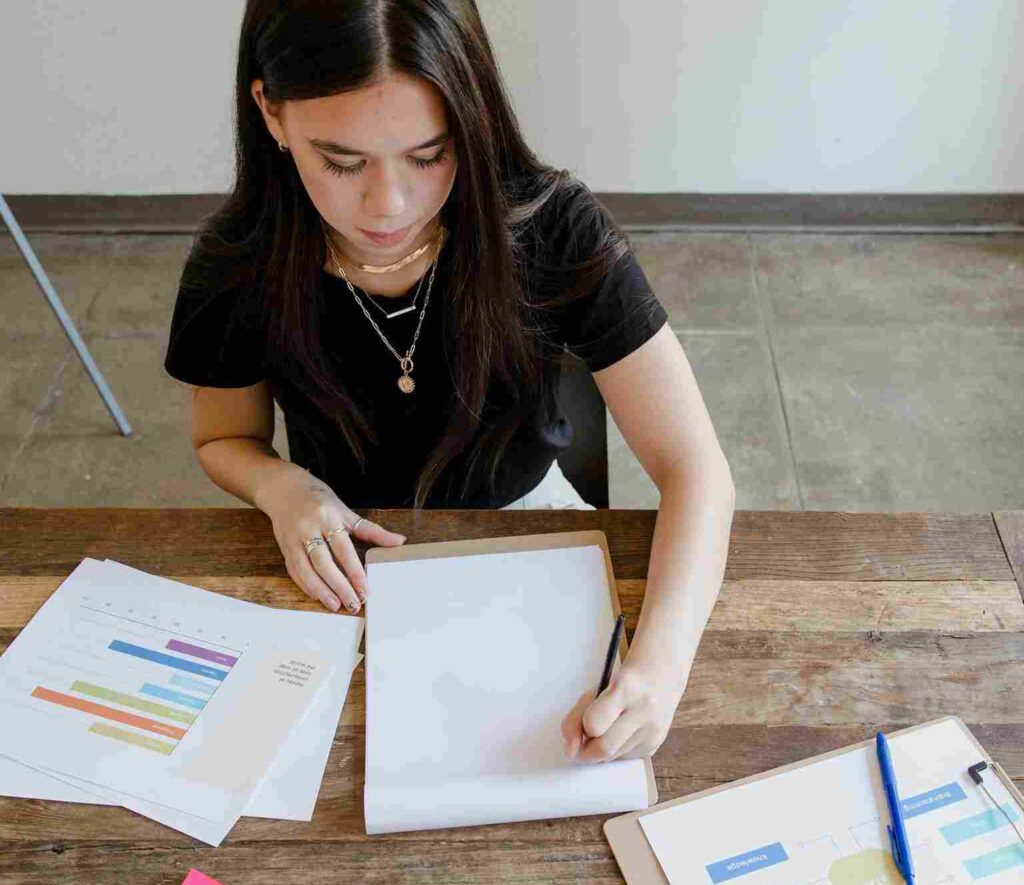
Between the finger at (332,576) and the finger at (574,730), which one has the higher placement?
the finger at (574,730)

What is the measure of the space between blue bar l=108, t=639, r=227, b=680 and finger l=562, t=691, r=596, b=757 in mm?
313

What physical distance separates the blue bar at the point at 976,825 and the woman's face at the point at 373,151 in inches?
27.4

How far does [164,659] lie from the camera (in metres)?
0.91

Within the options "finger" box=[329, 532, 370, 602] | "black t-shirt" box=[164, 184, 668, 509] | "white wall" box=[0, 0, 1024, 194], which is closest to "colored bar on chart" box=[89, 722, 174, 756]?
"finger" box=[329, 532, 370, 602]

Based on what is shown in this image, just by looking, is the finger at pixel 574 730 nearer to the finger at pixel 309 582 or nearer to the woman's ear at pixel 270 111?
the finger at pixel 309 582

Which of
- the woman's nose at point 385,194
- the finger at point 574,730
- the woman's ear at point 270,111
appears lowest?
the finger at point 574,730

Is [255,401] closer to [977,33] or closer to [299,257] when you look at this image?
[299,257]

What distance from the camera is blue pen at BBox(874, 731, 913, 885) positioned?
75 centimetres

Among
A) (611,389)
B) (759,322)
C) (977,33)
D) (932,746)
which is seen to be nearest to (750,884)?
(932,746)

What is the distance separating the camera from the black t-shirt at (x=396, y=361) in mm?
1094

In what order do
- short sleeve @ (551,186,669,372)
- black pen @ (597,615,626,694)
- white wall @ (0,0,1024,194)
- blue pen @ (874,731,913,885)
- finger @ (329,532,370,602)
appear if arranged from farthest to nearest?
1. white wall @ (0,0,1024,194)
2. short sleeve @ (551,186,669,372)
3. finger @ (329,532,370,602)
4. black pen @ (597,615,626,694)
5. blue pen @ (874,731,913,885)

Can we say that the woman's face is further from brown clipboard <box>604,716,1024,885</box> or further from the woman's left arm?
brown clipboard <box>604,716,1024,885</box>

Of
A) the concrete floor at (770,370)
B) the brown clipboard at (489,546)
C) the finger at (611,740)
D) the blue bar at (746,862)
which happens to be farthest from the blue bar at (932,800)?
the concrete floor at (770,370)

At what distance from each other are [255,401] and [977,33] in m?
2.04
